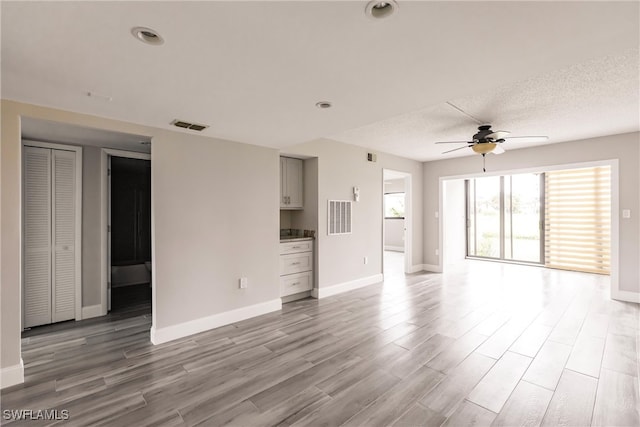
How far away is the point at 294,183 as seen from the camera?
4691 mm

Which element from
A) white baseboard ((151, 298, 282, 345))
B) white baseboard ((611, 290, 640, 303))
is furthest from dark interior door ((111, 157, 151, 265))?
white baseboard ((611, 290, 640, 303))

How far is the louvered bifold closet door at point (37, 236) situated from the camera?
11.1 ft

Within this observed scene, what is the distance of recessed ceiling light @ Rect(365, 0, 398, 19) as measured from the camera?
127cm

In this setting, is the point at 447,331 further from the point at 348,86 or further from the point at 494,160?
the point at 494,160

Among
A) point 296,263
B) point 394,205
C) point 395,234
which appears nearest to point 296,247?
point 296,263

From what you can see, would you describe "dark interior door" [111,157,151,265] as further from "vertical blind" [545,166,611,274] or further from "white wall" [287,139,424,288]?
"vertical blind" [545,166,611,274]

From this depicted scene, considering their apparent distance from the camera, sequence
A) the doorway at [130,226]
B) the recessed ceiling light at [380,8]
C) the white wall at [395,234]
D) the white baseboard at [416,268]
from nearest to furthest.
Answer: the recessed ceiling light at [380,8], the doorway at [130,226], the white baseboard at [416,268], the white wall at [395,234]

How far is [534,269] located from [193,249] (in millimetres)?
7299

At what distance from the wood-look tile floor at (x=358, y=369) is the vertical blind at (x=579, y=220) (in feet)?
8.86

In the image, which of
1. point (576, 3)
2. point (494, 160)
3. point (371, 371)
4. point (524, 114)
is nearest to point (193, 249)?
point (371, 371)

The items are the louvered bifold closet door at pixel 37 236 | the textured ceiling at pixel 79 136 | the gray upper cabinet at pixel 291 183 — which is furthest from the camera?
the gray upper cabinet at pixel 291 183

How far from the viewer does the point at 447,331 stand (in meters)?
3.23

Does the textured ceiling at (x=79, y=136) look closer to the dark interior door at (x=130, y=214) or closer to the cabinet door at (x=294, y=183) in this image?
the cabinet door at (x=294, y=183)

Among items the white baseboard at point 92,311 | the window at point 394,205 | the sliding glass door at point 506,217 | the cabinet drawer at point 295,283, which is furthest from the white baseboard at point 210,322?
the window at point 394,205
